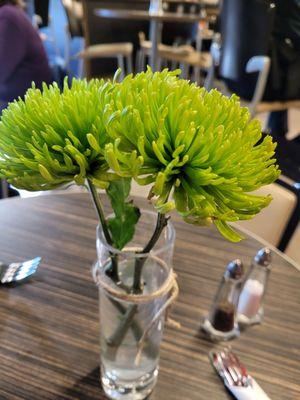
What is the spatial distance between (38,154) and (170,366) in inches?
14.0

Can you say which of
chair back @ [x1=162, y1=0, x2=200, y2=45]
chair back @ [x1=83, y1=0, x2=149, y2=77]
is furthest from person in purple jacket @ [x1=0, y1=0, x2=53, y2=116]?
chair back @ [x1=162, y1=0, x2=200, y2=45]

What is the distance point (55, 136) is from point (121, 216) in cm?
13

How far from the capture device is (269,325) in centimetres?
60

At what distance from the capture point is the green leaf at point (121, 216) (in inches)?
15.8

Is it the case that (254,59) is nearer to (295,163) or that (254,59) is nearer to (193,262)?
(295,163)

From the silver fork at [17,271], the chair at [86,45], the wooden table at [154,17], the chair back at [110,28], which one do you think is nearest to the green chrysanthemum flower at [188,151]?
the silver fork at [17,271]

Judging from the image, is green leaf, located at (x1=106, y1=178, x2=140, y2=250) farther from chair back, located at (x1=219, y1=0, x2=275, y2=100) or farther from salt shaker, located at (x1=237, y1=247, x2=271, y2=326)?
chair back, located at (x1=219, y1=0, x2=275, y2=100)

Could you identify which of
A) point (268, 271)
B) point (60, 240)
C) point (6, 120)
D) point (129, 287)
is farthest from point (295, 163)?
point (6, 120)

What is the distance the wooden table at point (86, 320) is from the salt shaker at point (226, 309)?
18 millimetres

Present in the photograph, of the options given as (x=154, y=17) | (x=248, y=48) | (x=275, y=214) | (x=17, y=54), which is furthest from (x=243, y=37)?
(x=275, y=214)

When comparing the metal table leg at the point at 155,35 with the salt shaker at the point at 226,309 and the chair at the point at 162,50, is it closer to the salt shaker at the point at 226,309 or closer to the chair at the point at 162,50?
the chair at the point at 162,50

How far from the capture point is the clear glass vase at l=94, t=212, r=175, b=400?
0.42 m

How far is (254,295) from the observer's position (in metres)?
0.62

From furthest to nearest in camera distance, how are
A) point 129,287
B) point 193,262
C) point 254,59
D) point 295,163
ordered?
1. point 254,59
2. point 295,163
3. point 193,262
4. point 129,287
